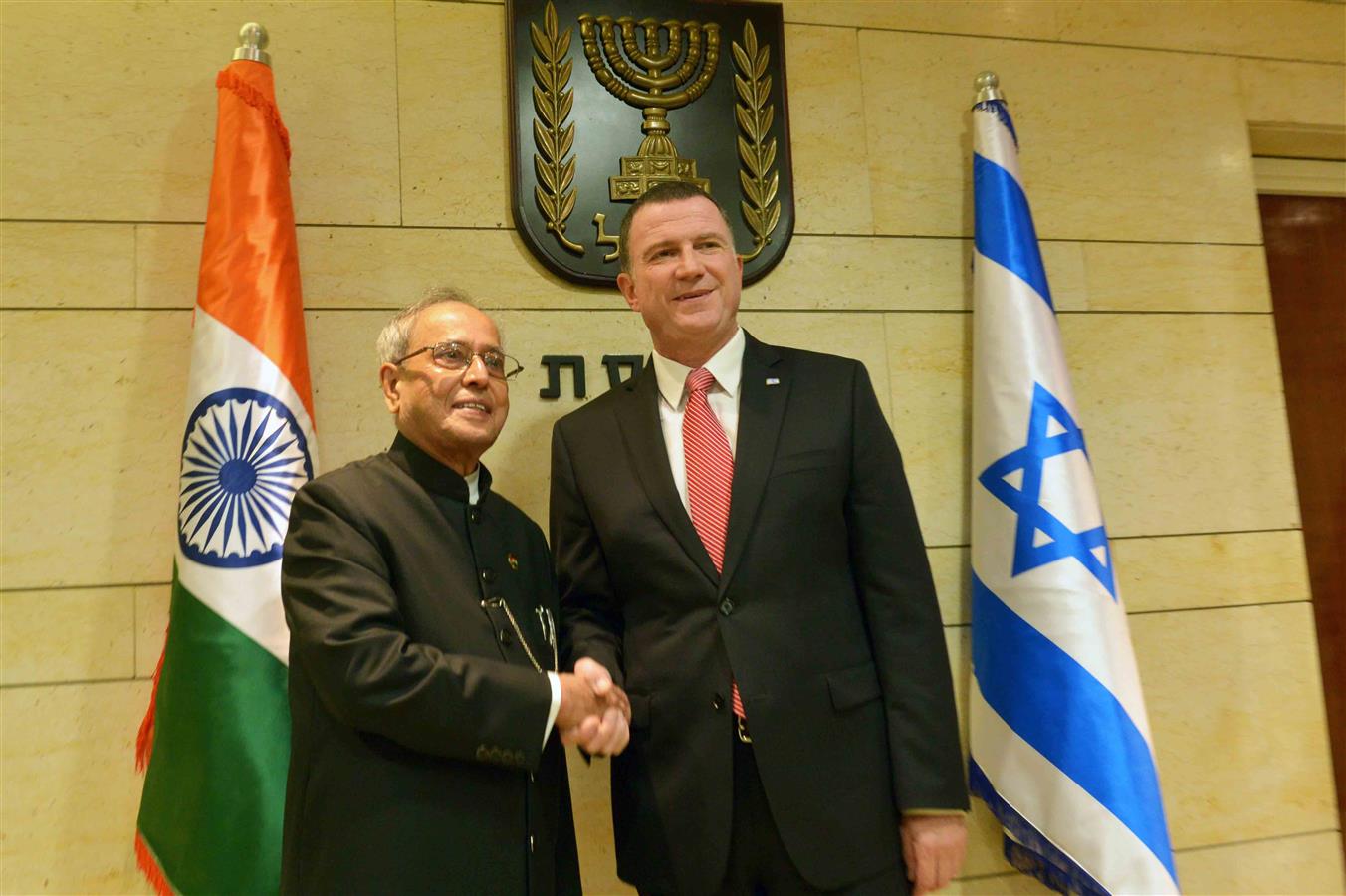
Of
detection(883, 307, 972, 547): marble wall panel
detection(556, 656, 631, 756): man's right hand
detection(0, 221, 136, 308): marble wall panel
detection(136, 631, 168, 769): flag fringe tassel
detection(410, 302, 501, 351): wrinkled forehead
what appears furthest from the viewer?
detection(883, 307, 972, 547): marble wall panel

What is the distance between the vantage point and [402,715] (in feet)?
4.03

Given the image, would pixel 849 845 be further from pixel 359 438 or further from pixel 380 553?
pixel 359 438

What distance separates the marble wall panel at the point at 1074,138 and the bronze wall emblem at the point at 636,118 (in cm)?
32

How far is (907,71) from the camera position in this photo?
254cm

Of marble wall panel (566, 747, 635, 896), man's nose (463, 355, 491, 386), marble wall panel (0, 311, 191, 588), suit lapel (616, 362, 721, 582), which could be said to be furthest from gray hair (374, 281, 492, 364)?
marble wall panel (566, 747, 635, 896)

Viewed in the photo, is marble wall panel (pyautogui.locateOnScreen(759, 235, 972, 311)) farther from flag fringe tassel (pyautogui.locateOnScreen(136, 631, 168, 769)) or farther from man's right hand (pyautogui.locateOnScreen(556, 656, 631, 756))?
flag fringe tassel (pyautogui.locateOnScreen(136, 631, 168, 769))

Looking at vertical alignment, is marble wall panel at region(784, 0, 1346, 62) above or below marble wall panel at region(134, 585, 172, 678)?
above

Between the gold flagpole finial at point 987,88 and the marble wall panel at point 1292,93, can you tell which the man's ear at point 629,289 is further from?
the marble wall panel at point 1292,93

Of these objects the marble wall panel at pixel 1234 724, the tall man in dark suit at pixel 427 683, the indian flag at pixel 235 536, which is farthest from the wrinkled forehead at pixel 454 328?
the marble wall panel at pixel 1234 724

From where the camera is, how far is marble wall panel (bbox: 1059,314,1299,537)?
8.09 ft

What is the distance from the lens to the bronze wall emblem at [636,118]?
7.36ft

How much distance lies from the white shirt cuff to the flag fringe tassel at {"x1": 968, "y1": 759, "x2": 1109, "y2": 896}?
121cm

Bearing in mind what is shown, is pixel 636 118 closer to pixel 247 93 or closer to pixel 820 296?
pixel 820 296

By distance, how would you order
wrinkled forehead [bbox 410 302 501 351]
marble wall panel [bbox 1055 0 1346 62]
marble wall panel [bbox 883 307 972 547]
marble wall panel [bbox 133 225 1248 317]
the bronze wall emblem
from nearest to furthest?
wrinkled forehead [bbox 410 302 501 351], marble wall panel [bbox 133 225 1248 317], the bronze wall emblem, marble wall panel [bbox 883 307 972 547], marble wall panel [bbox 1055 0 1346 62]
